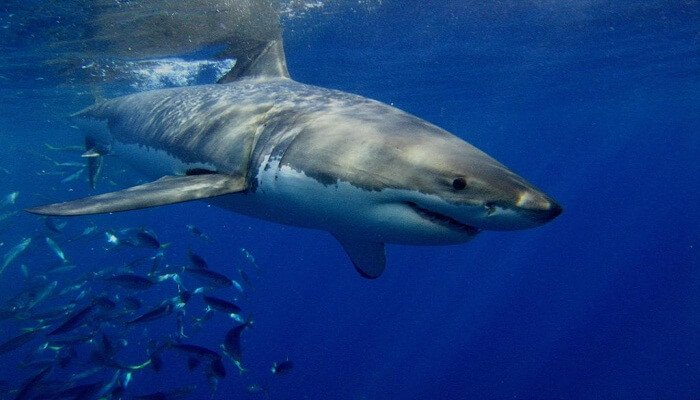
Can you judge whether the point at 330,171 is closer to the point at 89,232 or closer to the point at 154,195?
the point at 154,195

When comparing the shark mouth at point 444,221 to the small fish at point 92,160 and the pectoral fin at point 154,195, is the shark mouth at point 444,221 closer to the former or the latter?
the pectoral fin at point 154,195

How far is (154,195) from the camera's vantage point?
11.2 ft

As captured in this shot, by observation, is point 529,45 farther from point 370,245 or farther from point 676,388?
point 676,388

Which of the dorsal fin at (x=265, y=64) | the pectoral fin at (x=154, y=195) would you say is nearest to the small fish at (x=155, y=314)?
the dorsal fin at (x=265, y=64)

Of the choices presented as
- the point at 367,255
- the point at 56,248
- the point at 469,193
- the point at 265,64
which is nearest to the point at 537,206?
the point at 469,193

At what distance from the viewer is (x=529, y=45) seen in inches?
787

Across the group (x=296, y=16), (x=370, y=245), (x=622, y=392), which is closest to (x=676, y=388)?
(x=622, y=392)

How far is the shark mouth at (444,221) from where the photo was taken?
2.60 metres

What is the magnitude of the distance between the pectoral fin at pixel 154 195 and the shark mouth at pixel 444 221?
5.04 feet

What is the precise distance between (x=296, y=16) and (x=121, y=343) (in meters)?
9.60

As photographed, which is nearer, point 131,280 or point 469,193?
point 469,193

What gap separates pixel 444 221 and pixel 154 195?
6.63 feet

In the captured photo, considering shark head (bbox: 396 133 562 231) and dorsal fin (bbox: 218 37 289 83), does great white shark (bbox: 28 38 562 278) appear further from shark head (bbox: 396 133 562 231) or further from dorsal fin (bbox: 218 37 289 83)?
dorsal fin (bbox: 218 37 289 83)

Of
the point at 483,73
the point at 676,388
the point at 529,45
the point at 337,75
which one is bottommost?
the point at 676,388
